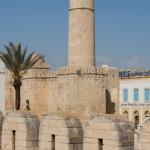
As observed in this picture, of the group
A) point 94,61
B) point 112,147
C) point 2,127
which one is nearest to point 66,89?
point 94,61

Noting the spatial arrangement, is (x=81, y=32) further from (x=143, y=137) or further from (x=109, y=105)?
(x=143, y=137)

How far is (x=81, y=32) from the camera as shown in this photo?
106 feet

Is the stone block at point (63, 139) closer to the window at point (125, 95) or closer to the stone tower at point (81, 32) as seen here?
the stone tower at point (81, 32)

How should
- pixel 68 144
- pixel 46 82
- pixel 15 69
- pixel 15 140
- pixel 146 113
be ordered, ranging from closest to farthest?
pixel 68 144
pixel 15 140
pixel 15 69
pixel 146 113
pixel 46 82

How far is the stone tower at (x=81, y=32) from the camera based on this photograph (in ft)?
106

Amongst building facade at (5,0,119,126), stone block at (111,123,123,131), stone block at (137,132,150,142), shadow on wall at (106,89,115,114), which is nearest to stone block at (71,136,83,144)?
stone block at (111,123,123,131)

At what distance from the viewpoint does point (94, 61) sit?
33.6 meters

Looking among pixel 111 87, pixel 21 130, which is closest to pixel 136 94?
pixel 111 87

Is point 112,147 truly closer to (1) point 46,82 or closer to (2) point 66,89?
(2) point 66,89

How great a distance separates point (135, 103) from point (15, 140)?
93.7 feet

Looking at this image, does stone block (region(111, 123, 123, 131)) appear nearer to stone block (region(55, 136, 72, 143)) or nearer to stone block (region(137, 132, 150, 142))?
stone block (region(137, 132, 150, 142))

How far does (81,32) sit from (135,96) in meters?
9.15

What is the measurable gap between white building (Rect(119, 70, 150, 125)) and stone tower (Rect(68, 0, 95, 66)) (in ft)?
21.3

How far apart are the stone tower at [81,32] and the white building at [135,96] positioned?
6.49 m
